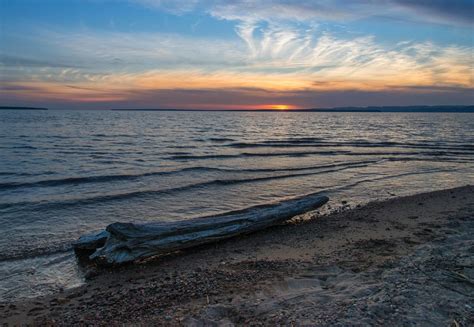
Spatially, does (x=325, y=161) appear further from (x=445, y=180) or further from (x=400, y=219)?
(x=400, y=219)

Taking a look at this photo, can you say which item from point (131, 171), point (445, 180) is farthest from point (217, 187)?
point (445, 180)

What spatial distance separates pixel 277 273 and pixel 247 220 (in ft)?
9.25

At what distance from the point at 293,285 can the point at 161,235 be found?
3.35 meters

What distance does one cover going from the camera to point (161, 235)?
803 centimetres

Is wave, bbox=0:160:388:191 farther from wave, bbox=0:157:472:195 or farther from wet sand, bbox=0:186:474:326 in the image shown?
wet sand, bbox=0:186:474:326

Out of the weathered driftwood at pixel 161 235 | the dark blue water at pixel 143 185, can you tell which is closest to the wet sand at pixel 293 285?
the weathered driftwood at pixel 161 235

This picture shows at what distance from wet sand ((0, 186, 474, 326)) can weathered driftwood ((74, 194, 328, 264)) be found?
28cm

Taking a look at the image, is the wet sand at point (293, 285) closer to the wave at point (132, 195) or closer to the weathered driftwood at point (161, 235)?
the weathered driftwood at point (161, 235)

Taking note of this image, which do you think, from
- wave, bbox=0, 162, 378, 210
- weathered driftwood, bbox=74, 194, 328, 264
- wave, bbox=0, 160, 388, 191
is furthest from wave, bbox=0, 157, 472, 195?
weathered driftwood, bbox=74, 194, 328, 264

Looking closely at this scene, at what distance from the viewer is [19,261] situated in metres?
8.07

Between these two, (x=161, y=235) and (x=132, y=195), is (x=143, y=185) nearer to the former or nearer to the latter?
(x=132, y=195)

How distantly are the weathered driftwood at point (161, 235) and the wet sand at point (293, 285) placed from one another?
0.28 meters

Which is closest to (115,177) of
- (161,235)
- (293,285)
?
(161,235)

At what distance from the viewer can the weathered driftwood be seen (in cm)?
764
